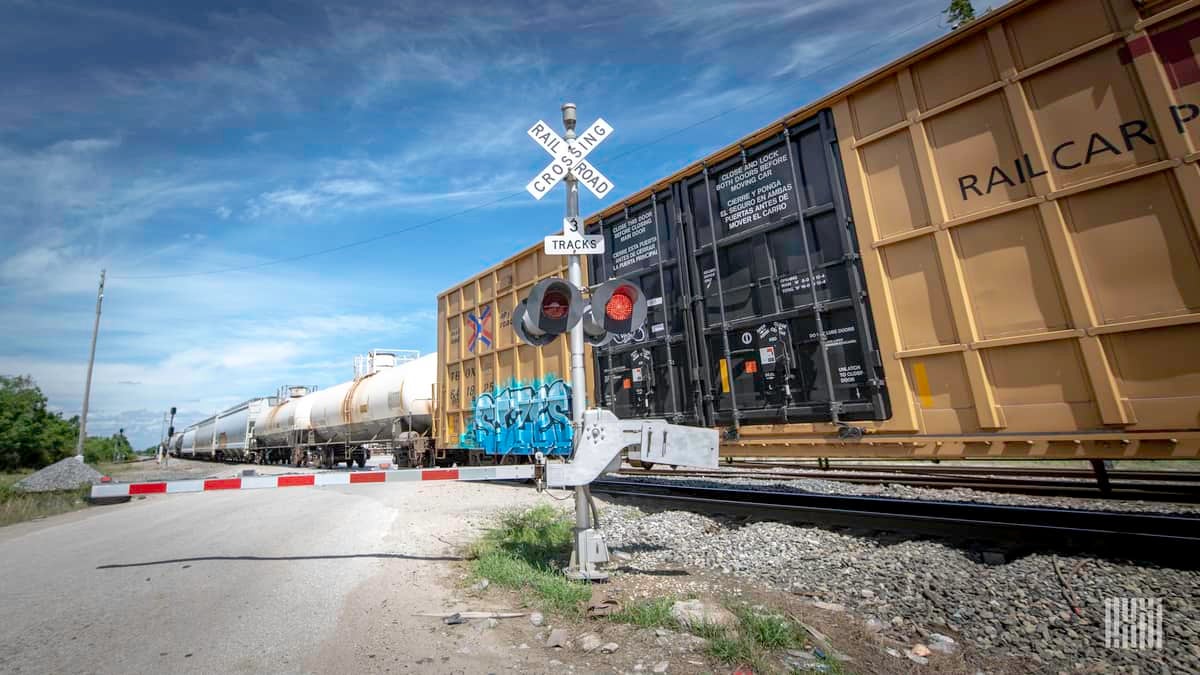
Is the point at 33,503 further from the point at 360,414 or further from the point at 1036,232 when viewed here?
the point at 1036,232

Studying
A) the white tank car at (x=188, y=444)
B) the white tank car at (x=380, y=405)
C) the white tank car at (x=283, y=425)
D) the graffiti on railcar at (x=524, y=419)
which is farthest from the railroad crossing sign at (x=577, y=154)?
the white tank car at (x=188, y=444)

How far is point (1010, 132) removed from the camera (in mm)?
4938

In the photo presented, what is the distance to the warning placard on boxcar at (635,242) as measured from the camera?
8.10 metres

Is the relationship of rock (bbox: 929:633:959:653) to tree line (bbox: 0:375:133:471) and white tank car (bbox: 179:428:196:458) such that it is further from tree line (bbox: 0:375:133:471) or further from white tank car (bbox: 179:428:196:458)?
white tank car (bbox: 179:428:196:458)

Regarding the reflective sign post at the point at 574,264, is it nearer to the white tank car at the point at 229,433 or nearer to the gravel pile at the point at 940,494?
the gravel pile at the point at 940,494

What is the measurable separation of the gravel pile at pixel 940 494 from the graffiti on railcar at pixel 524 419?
1726 mm

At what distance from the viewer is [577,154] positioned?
4969 mm

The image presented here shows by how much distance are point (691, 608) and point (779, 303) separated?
3.85 m

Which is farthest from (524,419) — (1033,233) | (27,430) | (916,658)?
(27,430)

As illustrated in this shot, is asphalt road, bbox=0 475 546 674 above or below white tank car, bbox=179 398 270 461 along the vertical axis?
below

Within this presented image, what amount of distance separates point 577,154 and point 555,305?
5.04 ft

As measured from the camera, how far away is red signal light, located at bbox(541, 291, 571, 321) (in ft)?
14.7

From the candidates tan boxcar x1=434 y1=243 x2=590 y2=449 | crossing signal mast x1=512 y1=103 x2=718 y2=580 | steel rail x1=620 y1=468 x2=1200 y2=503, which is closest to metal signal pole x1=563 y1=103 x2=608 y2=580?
crossing signal mast x1=512 y1=103 x2=718 y2=580

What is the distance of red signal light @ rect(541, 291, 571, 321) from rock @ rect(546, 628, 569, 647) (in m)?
2.35
